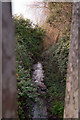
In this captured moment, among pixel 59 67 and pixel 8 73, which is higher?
pixel 8 73

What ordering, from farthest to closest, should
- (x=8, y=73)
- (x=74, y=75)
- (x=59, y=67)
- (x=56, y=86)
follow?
(x=59, y=67) → (x=56, y=86) → (x=74, y=75) → (x=8, y=73)

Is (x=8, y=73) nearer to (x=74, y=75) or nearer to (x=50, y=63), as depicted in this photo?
(x=74, y=75)

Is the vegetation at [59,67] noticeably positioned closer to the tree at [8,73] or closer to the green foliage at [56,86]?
the green foliage at [56,86]

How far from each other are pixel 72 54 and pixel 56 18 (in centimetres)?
519

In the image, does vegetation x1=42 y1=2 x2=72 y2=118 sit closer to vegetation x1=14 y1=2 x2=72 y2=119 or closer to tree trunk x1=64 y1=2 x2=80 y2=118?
vegetation x1=14 y1=2 x2=72 y2=119

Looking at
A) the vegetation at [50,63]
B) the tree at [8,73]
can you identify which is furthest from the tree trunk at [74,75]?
the vegetation at [50,63]

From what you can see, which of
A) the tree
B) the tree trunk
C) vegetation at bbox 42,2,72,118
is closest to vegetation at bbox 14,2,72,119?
vegetation at bbox 42,2,72,118

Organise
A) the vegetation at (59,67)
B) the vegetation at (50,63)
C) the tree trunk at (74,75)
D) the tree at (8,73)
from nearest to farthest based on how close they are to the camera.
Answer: the tree at (8,73) → the tree trunk at (74,75) → the vegetation at (50,63) → the vegetation at (59,67)

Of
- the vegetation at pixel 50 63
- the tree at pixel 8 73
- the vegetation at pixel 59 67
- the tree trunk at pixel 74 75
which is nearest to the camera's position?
the tree at pixel 8 73

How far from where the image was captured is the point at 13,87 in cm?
129

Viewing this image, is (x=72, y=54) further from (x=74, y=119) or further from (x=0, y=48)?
(x=0, y=48)

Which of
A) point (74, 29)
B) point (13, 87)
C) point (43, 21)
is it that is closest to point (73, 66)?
point (74, 29)

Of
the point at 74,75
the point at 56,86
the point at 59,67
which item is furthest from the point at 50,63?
the point at 74,75

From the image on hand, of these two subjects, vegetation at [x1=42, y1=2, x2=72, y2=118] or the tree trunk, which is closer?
the tree trunk
